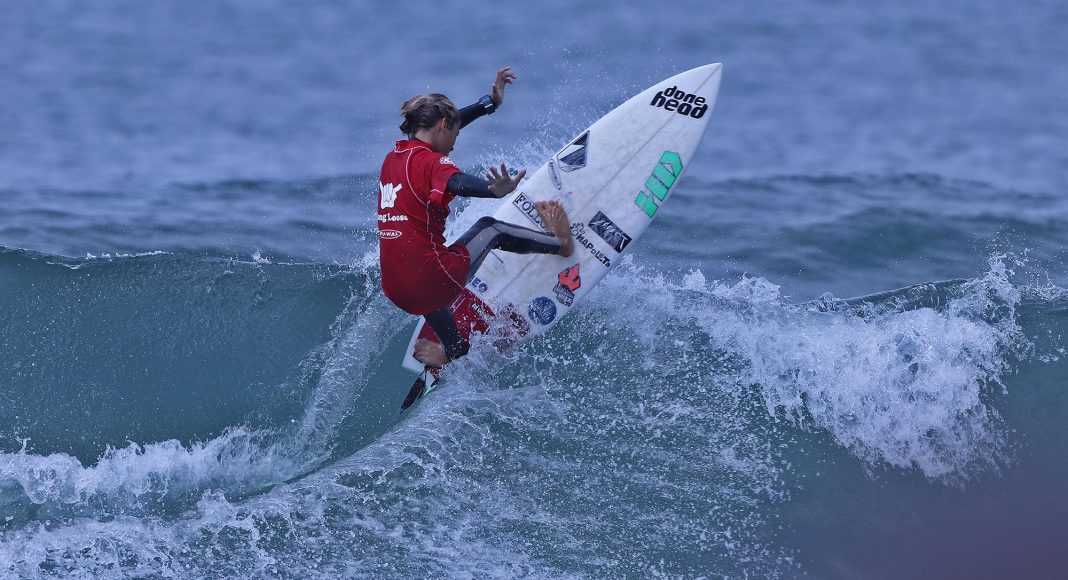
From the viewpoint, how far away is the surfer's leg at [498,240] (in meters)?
6.63

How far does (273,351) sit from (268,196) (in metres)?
5.20

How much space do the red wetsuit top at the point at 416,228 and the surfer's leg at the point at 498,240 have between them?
1.00 ft

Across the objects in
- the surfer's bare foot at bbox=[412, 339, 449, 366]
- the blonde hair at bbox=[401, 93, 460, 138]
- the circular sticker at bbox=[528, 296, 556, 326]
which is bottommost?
the surfer's bare foot at bbox=[412, 339, 449, 366]

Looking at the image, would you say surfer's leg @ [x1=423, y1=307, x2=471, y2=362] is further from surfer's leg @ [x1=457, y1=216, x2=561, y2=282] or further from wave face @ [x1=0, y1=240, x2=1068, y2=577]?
surfer's leg @ [x1=457, y1=216, x2=561, y2=282]

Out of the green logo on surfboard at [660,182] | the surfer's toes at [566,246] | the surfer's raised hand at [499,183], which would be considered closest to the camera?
the surfer's raised hand at [499,183]

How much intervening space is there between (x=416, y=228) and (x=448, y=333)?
97 centimetres

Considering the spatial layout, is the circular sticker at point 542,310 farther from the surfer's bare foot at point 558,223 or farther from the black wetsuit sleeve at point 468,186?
the black wetsuit sleeve at point 468,186

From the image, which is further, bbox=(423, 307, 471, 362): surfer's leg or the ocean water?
bbox=(423, 307, 471, 362): surfer's leg

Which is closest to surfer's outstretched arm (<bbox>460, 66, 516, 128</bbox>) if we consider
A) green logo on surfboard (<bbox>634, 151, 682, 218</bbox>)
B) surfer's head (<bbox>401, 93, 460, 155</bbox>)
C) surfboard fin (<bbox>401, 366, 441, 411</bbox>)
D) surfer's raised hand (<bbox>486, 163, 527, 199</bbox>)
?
surfer's head (<bbox>401, 93, 460, 155</bbox>)

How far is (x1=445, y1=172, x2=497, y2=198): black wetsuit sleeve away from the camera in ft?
18.7

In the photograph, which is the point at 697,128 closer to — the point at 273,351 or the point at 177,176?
the point at 273,351

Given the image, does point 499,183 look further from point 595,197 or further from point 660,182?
point 660,182

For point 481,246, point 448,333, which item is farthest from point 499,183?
point 448,333

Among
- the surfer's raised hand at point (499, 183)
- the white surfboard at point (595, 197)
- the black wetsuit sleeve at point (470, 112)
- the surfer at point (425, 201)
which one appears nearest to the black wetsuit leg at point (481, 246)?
the surfer at point (425, 201)
